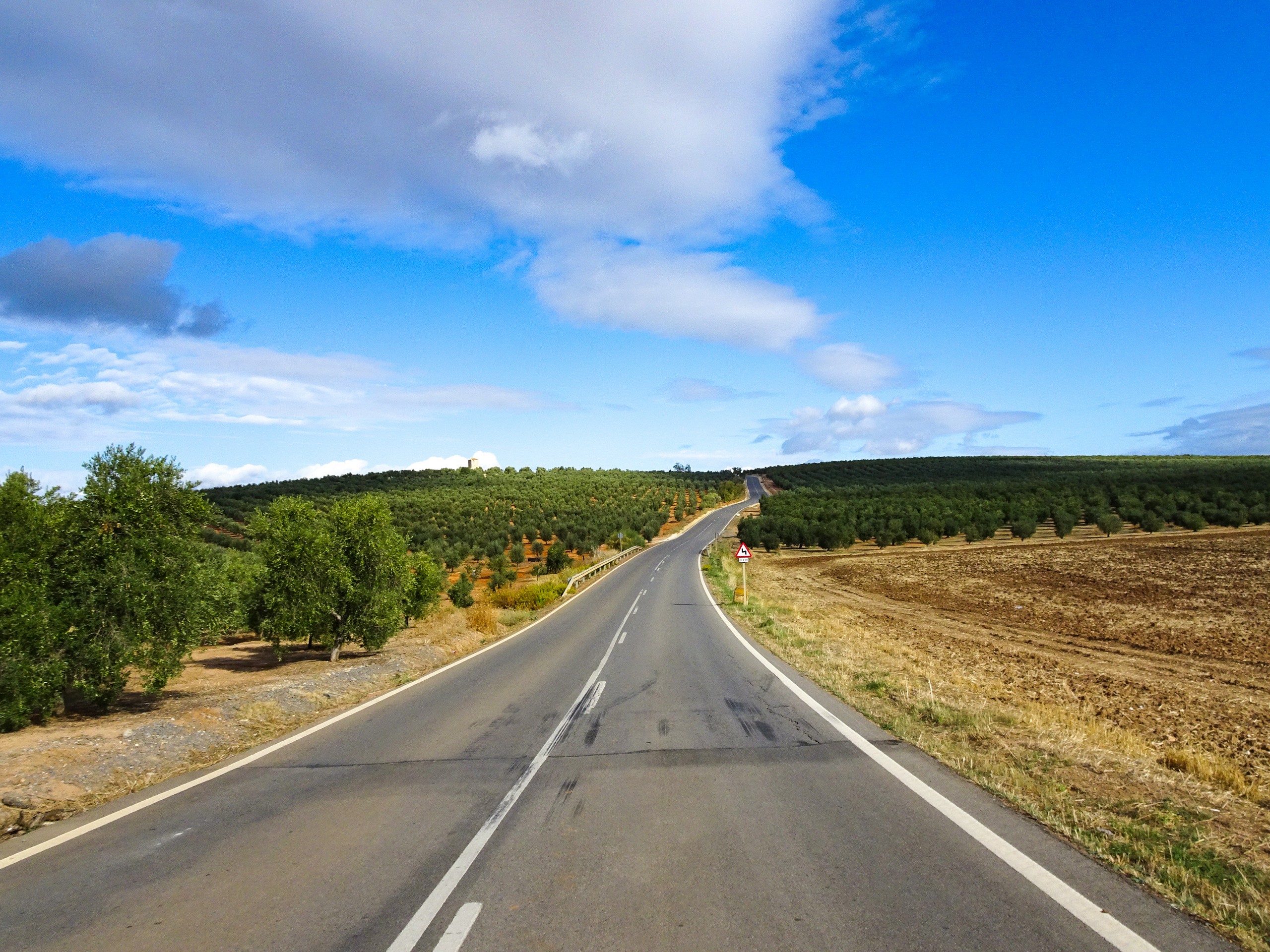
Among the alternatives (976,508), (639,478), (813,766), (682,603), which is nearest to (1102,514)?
(976,508)

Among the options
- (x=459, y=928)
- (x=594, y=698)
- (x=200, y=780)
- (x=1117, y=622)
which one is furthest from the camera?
(x=1117, y=622)

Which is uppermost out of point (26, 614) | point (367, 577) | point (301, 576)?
point (26, 614)

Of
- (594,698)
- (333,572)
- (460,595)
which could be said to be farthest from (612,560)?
(594,698)

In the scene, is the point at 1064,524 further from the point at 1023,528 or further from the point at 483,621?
the point at 483,621

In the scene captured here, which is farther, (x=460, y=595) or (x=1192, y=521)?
(x=1192, y=521)

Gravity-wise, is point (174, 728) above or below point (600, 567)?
above

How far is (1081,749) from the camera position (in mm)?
7461

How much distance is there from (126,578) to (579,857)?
26.8 ft

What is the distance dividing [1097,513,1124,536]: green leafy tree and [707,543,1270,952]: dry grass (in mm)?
41288

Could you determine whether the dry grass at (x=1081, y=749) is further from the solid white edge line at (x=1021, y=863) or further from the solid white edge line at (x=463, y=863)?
the solid white edge line at (x=463, y=863)

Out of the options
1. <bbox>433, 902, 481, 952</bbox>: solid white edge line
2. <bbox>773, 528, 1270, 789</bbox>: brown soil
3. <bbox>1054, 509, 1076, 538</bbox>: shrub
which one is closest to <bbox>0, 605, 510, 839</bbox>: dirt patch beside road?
<bbox>433, 902, 481, 952</bbox>: solid white edge line

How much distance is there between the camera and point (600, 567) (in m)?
47.6

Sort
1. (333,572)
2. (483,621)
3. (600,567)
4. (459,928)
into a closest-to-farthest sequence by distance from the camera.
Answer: (459,928) → (333,572) → (483,621) → (600,567)

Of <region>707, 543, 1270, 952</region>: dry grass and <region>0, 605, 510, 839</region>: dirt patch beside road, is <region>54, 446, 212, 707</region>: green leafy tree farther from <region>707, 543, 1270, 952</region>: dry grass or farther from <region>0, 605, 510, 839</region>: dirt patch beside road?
<region>707, 543, 1270, 952</region>: dry grass
